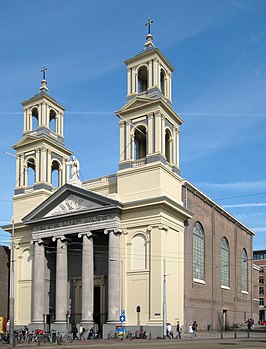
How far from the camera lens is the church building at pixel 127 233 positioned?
158 ft

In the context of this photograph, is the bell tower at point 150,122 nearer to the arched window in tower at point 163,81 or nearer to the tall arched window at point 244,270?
the arched window in tower at point 163,81

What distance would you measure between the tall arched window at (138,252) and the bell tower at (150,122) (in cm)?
447

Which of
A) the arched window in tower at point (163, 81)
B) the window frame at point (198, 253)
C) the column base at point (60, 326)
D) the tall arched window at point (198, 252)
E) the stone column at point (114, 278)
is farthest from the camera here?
the arched window in tower at point (163, 81)

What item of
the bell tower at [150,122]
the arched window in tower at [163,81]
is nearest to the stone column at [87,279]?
the bell tower at [150,122]

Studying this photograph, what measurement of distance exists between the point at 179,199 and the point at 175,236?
13.2 feet

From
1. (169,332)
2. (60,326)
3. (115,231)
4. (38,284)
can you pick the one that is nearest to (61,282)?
(38,284)

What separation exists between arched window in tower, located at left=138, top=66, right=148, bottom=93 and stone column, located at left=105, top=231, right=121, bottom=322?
57.3 feet

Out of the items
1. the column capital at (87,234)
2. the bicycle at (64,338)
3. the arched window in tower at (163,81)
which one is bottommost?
the bicycle at (64,338)

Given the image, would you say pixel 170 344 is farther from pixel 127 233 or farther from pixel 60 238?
pixel 60 238

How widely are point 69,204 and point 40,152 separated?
10.8 m

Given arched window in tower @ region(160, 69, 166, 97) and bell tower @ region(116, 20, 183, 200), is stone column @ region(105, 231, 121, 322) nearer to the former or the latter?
bell tower @ region(116, 20, 183, 200)

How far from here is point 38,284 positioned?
53.8 metres

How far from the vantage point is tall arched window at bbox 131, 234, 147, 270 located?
48531mm

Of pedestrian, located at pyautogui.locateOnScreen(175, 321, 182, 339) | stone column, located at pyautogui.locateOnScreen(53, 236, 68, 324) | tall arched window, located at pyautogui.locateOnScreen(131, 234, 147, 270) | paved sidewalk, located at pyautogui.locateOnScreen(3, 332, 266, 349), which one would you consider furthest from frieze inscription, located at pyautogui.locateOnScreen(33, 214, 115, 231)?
paved sidewalk, located at pyautogui.locateOnScreen(3, 332, 266, 349)
